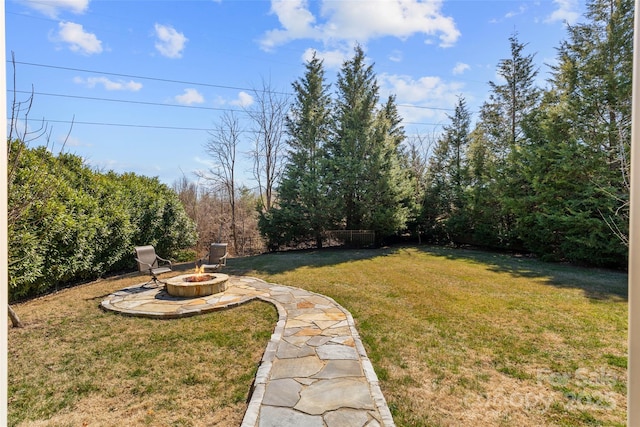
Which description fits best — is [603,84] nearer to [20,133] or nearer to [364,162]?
[364,162]

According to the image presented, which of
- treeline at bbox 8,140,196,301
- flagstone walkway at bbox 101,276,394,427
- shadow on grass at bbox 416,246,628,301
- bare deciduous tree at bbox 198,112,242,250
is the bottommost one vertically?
shadow on grass at bbox 416,246,628,301

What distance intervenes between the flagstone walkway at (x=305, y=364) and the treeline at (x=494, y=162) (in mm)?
7505

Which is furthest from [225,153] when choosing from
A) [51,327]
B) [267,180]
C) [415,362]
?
[415,362]

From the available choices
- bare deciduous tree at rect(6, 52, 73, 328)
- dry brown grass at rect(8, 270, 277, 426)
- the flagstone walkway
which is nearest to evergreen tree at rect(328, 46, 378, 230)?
the flagstone walkway

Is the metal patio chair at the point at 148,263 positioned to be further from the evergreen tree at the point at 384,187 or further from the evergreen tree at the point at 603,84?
the evergreen tree at the point at 603,84

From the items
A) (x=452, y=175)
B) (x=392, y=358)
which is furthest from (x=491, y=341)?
(x=452, y=175)

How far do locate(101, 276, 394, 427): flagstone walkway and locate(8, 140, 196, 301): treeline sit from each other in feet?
5.25

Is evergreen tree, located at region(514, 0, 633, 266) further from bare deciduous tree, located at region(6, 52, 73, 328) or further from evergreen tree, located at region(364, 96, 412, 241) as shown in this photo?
bare deciduous tree, located at region(6, 52, 73, 328)

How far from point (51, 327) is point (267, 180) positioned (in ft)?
40.0

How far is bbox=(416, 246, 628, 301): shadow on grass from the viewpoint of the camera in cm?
621

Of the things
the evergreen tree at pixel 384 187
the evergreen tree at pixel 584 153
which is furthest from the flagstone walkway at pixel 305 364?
the evergreen tree at pixel 584 153

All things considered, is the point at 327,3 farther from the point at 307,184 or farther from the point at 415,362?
the point at 307,184

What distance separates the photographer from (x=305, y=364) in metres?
3.14

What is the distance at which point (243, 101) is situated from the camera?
14.8 meters
